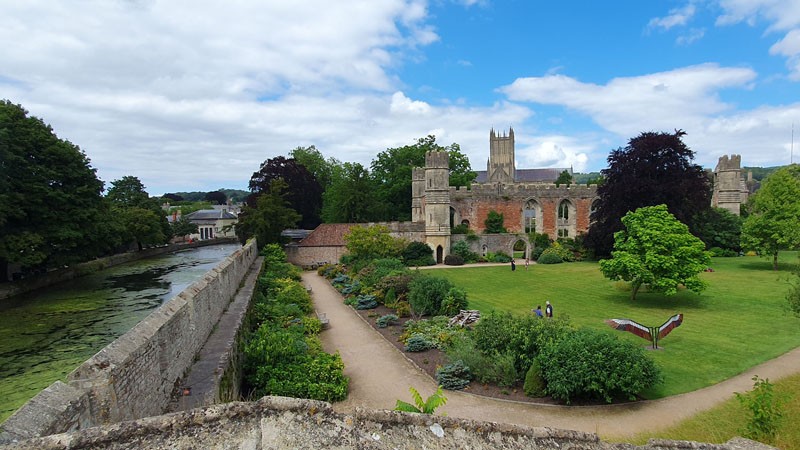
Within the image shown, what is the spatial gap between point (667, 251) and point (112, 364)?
2049cm

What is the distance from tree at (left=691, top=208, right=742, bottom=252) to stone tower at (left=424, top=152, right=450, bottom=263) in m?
19.3

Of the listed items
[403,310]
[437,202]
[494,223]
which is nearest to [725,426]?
[403,310]

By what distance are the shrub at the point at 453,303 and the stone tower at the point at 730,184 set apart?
31.9 meters

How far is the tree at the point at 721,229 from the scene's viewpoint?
3522 cm

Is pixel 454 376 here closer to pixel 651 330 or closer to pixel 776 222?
pixel 651 330

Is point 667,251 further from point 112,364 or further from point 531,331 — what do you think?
point 112,364

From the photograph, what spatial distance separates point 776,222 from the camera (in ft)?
86.9

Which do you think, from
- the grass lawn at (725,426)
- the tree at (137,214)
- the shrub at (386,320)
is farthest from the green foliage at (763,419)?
the tree at (137,214)

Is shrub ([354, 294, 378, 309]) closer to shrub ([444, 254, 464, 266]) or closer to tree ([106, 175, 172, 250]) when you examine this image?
shrub ([444, 254, 464, 266])

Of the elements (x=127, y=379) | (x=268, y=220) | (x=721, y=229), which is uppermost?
(x=268, y=220)

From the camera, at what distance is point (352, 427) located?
10.6 feet

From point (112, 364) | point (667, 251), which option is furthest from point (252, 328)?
point (667, 251)

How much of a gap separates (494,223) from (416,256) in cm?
942

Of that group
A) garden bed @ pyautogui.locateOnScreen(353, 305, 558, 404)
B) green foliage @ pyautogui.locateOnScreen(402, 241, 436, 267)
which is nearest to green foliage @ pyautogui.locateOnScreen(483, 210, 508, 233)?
green foliage @ pyautogui.locateOnScreen(402, 241, 436, 267)
